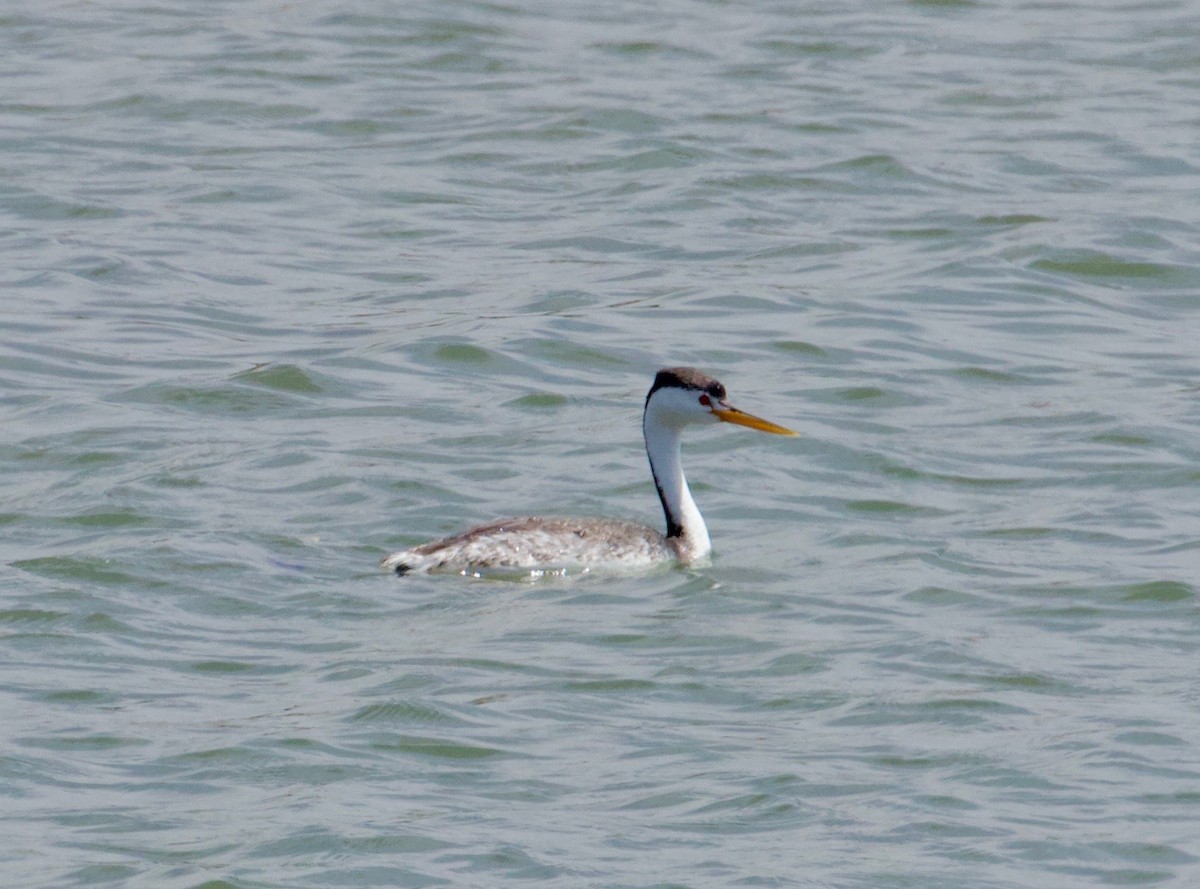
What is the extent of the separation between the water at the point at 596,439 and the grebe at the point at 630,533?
13 centimetres

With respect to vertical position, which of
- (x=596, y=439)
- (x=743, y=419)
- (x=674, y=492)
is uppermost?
(x=743, y=419)

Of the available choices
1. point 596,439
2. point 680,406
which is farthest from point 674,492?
point 596,439

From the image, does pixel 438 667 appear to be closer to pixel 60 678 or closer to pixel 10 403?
pixel 60 678

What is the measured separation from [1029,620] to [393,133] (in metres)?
11.3

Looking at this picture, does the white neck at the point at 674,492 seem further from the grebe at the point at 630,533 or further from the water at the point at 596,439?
the water at the point at 596,439

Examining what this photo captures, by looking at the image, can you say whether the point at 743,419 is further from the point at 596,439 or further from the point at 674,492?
the point at 596,439

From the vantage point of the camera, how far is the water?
841 centimetres

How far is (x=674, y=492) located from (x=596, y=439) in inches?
63.7

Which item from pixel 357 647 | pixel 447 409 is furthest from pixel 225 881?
pixel 447 409

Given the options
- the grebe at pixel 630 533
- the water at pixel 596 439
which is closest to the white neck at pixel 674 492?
the grebe at pixel 630 533

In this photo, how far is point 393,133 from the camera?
68.2 ft

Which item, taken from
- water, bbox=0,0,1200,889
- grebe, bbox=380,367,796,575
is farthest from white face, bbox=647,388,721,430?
water, bbox=0,0,1200,889

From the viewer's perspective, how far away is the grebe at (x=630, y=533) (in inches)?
444

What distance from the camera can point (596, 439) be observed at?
13.8m
